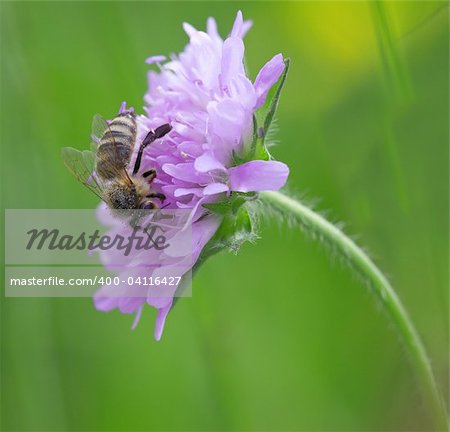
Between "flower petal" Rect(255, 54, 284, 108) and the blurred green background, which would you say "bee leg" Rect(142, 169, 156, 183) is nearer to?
"flower petal" Rect(255, 54, 284, 108)

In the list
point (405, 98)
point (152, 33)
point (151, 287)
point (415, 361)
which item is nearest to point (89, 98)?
point (152, 33)

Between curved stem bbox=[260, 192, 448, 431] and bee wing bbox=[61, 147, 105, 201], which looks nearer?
curved stem bbox=[260, 192, 448, 431]

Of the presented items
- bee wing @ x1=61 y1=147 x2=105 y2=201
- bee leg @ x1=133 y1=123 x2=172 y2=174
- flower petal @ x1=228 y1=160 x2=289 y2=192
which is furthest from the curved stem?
bee wing @ x1=61 y1=147 x2=105 y2=201

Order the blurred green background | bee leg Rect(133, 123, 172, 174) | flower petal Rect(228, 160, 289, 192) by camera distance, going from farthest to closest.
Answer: the blurred green background
bee leg Rect(133, 123, 172, 174)
flower petal Rect(228, 160, 289, 192)

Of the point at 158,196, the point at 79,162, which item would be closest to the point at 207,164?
the point at 158,196

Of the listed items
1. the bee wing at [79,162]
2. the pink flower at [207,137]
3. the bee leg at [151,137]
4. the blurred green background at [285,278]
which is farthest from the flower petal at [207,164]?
the blurred green background at [285,278]

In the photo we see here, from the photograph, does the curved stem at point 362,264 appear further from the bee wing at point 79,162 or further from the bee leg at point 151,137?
the bee wing at point 79,162
